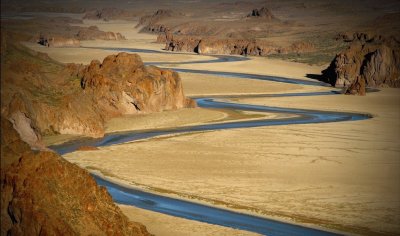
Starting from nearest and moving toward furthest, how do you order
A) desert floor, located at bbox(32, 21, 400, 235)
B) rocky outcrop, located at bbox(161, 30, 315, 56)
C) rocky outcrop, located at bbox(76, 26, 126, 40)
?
desert floor, located at bbox(32, 21, 400, 235) → rocky outcrop, located at bbox(161, 30, 315, 56) → rocky outcrop, located at bbox(76, 26, 126, 40)

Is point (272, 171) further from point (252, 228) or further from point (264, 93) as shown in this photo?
point (264, 93)

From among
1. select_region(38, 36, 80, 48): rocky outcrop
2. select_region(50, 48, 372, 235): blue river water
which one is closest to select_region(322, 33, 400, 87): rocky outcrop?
select_region(50, 48, 372, 235): blue river water

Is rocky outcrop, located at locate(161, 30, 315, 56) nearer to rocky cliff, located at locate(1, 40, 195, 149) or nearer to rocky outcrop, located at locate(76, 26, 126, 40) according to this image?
rocky outcrop, located at locate(76, 26, 126, 40)

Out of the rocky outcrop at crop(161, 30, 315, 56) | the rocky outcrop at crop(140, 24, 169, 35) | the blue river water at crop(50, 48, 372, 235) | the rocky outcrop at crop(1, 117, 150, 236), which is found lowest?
the blue river water at crop(50, 48, 372, 235)

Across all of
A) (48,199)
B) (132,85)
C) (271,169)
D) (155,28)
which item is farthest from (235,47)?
(48,199)

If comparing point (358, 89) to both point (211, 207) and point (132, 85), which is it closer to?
point (132, 85)
